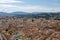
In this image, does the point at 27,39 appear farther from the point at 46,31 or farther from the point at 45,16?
the point at 45,16

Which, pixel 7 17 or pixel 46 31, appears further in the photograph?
pixel 7 17

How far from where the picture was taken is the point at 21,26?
2.66 m

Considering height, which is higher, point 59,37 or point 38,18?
point 38,18

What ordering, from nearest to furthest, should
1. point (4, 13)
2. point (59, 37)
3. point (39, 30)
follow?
point (59, 37) < point (39, 30) < point (4, 13)

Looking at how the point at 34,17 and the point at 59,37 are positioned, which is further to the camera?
the point at 34,17

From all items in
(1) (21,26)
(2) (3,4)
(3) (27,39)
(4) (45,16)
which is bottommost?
(3) (27,39)

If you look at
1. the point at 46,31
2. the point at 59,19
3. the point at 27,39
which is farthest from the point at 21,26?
the point at 59,19

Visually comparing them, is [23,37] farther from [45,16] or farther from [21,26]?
[45,16]

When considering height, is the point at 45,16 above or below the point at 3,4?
below

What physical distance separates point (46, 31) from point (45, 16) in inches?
12.9

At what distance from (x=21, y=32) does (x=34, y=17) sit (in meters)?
0.39

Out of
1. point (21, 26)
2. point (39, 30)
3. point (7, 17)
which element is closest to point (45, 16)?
point (39, 30)

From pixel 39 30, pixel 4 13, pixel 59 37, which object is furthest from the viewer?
pixel 4 13

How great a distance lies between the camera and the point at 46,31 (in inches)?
99.3
